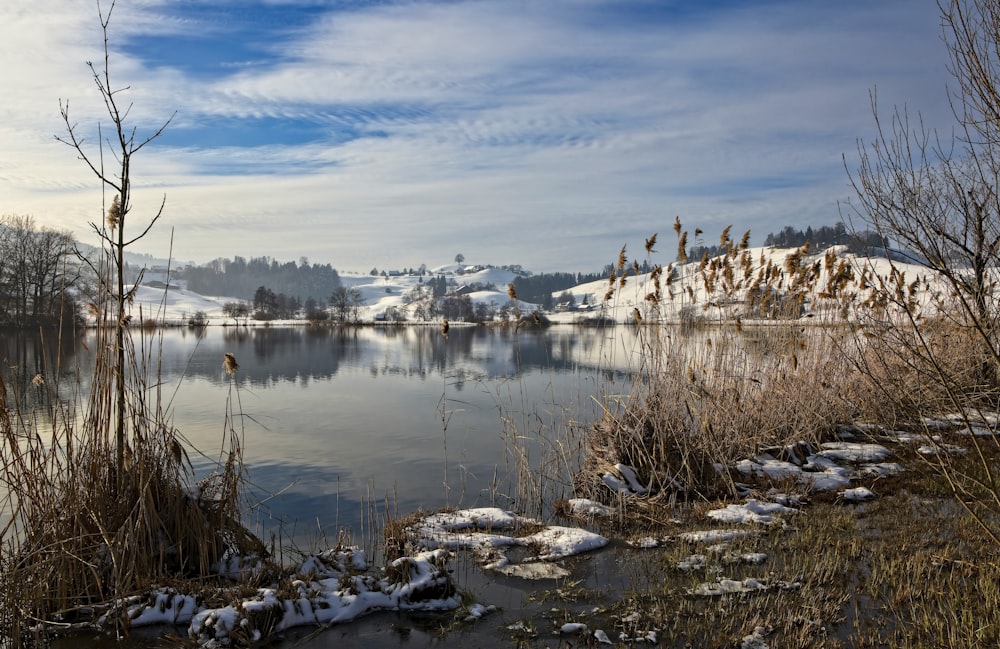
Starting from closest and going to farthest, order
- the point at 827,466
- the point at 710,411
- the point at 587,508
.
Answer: the point at 587,508, the point at 710,411, the point at 827,466

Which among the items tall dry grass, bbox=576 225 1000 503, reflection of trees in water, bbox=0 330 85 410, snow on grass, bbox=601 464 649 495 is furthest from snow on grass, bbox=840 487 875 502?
reflection of trees in water, bbox=0 330 85 410

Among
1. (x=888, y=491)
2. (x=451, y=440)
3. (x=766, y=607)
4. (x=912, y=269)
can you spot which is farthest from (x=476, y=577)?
(x=912, y=269)

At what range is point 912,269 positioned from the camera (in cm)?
12106

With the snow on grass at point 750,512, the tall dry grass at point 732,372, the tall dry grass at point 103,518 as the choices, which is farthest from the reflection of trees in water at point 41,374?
the snow on grass at point 750,512

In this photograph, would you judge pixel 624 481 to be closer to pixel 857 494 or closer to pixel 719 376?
pixel 719 376

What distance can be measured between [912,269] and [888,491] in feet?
450

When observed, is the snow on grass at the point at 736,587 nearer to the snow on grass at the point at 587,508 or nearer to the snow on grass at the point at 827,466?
the snow on grass at the point at 587,508

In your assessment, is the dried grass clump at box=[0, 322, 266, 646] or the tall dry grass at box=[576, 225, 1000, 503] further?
the tall dry grass at box=[576, 225, 1000, 503]

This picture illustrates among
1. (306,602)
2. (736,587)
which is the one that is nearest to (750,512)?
(736,587)

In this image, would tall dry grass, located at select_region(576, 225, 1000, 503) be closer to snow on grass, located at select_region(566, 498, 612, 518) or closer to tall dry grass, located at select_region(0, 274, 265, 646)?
snow on grass, located at select_region(566, 498, 612, 518)

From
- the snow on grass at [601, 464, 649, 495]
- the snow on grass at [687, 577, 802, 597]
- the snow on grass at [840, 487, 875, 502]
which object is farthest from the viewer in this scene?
the snow on grass at [601, 464, 649, 495]

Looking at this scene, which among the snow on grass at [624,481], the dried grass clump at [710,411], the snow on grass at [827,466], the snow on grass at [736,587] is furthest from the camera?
the snow on grass at [827,466]

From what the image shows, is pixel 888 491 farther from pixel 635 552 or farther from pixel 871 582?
pixel 635 552

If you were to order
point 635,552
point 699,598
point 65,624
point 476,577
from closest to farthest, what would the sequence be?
point 65,624 → point 699,598 → point 476,577 → point 635,552
